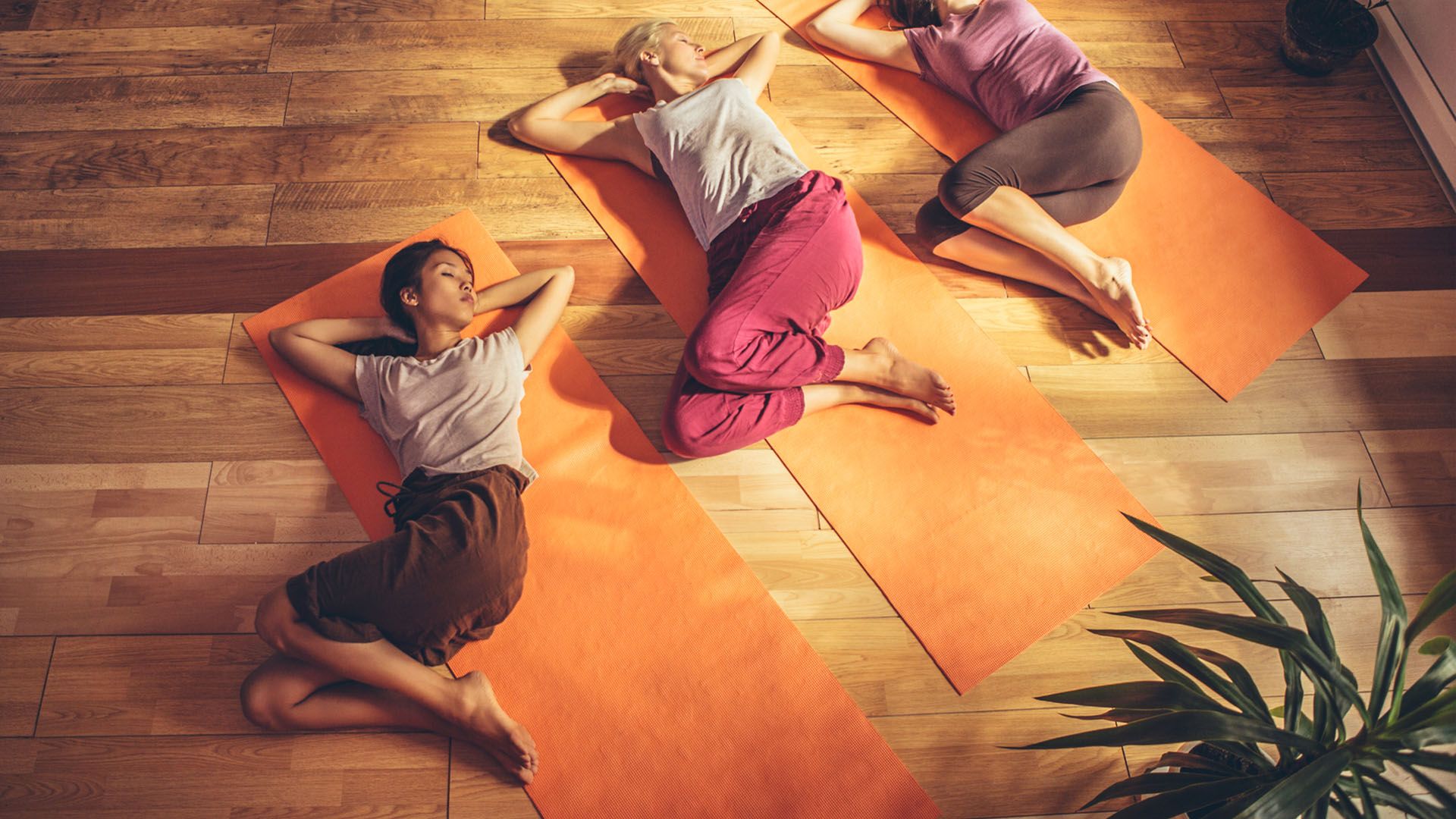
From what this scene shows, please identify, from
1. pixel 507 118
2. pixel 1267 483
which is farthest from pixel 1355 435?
pixel 507 118

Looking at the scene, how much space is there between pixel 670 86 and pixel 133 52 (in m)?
1.56

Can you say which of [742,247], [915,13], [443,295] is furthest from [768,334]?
[915,13]

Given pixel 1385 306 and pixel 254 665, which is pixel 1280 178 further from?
pixel 254 665

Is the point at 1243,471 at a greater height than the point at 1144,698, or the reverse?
the point at 1144,698

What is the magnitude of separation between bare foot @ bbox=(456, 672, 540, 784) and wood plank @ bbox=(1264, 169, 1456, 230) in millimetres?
2280

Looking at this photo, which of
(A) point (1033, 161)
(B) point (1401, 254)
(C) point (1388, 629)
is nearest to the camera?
(C) point (1388, 629)

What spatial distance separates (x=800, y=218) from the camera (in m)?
2.00

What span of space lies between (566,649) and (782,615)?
453 mm

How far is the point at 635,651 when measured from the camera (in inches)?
71.1

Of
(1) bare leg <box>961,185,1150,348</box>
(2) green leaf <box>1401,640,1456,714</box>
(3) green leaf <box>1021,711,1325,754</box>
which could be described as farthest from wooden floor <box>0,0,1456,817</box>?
(2) green leaf <box>1401,640,1456,714</box>

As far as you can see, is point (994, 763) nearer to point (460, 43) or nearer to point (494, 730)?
point (494, 730)

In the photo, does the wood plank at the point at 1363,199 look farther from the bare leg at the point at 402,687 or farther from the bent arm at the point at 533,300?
the bare leg at the point at 402,687

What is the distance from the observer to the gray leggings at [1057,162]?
2.09 meters

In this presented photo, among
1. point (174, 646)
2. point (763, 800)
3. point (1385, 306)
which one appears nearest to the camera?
point (763, 800)
